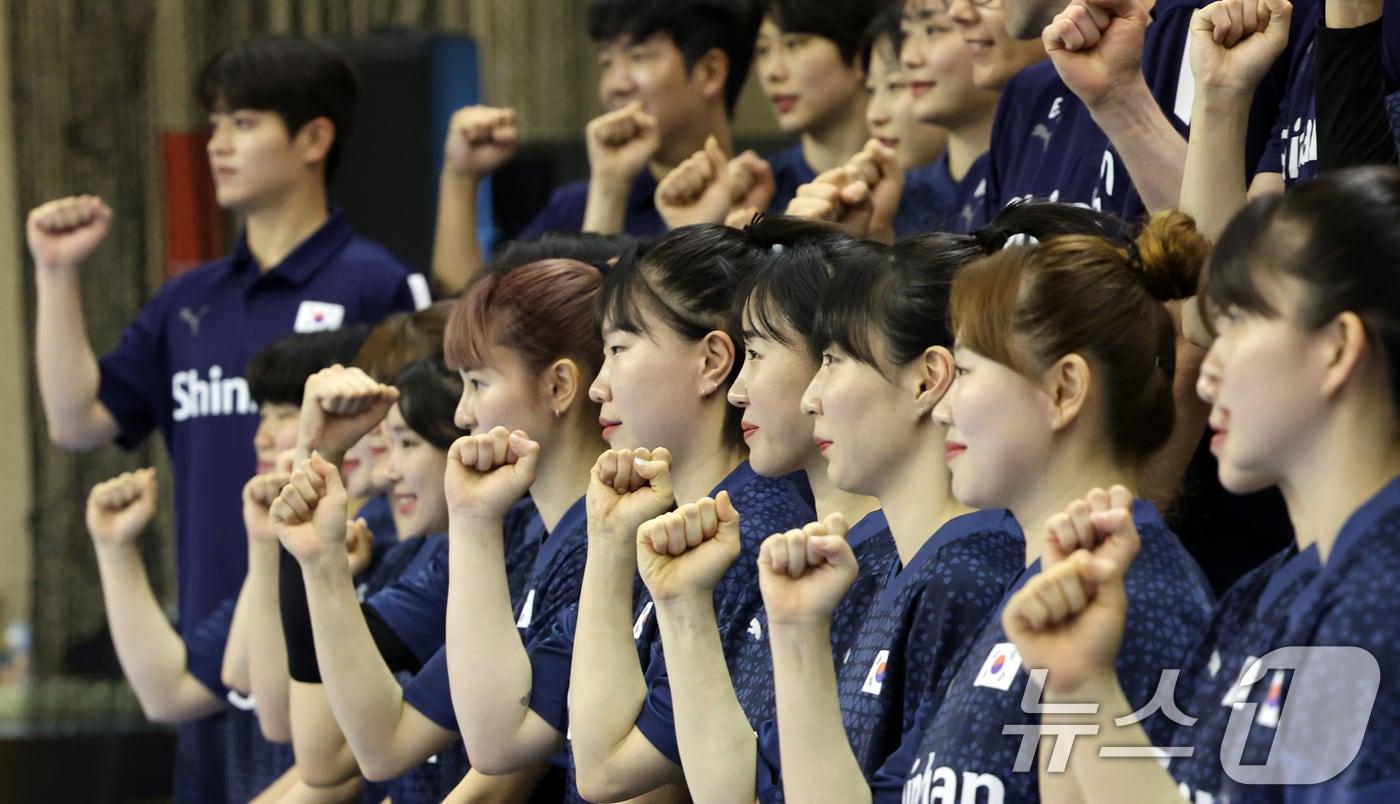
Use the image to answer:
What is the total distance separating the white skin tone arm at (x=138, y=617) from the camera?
3967 mm

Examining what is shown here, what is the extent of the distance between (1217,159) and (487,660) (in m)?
1.07

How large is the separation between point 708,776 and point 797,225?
737 millimetres

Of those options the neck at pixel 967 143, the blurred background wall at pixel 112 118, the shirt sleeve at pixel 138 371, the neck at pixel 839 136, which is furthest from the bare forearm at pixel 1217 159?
the blurred background wall at pixel 112 118

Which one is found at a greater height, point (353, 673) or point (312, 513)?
point (312, 513)

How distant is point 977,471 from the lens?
6.42ft

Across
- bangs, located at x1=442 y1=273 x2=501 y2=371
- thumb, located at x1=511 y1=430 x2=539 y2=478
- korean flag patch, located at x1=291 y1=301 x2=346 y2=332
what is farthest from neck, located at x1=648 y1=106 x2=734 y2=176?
thumb, located at x1=511 y1=430 x2=539 y2=478

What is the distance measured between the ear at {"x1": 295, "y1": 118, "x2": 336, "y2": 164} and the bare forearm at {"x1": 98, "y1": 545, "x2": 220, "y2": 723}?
99 cm

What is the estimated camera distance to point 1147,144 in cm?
239

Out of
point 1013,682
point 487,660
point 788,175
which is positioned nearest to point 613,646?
point 487,660

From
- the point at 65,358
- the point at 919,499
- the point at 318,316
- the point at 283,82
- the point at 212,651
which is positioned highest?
the point at 283,82

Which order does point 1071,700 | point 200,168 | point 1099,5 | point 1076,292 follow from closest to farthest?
point 1071,700 → point 1076,292 → point 1099,5 → point 200,168

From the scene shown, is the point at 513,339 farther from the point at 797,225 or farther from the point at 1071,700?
the point at 1071,700

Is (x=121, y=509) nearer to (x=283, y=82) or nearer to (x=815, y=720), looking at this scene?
(x=283, y=82)

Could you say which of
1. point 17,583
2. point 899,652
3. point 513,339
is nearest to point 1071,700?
point 899,652
